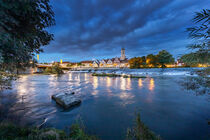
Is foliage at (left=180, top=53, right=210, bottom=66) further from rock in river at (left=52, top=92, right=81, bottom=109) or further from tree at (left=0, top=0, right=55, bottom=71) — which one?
rock in river at (left=52, top=92, right=81, bottom=109)

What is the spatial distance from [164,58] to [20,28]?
87.3 m

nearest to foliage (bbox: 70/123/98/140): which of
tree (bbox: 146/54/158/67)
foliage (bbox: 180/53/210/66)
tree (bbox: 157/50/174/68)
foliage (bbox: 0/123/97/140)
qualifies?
foliage (bbox: 0/123/97/140)

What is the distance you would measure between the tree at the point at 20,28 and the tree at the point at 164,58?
8335cm

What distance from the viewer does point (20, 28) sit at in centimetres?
371

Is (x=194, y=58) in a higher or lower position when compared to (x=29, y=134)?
higher

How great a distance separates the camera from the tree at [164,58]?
2825 inches

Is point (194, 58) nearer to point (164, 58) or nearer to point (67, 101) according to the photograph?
point (67, 101)

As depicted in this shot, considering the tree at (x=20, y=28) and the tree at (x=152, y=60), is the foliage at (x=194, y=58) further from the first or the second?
the tree at (x=152, y=60)

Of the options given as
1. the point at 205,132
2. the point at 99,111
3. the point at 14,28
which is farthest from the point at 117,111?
the point at 14,28

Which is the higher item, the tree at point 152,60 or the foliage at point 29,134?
the tree at point 152,60

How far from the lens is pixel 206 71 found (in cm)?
489

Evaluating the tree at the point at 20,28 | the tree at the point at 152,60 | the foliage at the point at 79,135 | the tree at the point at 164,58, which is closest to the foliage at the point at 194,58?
the foliage at the point at 79,135

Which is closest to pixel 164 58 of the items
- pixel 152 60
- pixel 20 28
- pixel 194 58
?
pixel 152 60

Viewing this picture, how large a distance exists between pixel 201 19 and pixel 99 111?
867 cm
